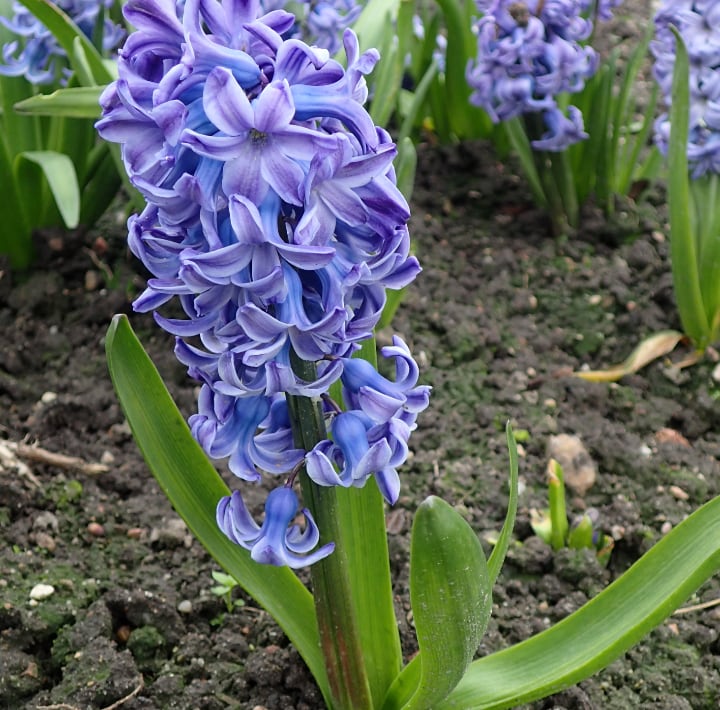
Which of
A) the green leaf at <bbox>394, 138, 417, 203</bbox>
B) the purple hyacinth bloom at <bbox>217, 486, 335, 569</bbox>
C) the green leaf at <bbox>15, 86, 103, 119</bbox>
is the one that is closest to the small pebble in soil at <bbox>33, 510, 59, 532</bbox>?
the green leaf at <bbox>15, 86, 103, 119</bbox>

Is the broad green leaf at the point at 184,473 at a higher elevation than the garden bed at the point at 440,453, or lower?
higher

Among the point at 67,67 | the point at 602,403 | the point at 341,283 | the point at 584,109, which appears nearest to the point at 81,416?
the point at 67,67

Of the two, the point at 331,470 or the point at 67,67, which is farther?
the point at 67,67

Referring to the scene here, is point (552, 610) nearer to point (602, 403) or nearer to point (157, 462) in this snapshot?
point (602, 403)

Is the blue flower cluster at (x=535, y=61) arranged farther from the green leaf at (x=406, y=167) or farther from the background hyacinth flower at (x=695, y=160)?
the green leaf at (x=406, y=167)

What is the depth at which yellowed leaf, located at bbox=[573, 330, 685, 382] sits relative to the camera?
2941mm

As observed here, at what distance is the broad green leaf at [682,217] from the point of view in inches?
99.1

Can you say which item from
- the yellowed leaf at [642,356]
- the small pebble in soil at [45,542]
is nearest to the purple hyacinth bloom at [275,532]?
the small pebble in soil at [45,542]

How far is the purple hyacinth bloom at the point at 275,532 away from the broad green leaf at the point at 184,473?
21 cm

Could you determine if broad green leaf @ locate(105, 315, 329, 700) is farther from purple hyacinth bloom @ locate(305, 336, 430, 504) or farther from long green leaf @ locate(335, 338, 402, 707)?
purple hyacinth bloom @ locate(305, 336, 430, 504)

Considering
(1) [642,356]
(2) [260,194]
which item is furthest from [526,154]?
(2) [260,194]

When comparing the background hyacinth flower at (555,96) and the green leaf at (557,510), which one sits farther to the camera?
the background hyacinth flower at (555,96)

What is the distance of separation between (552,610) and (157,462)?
1035 millimetres

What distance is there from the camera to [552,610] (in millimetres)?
2189
